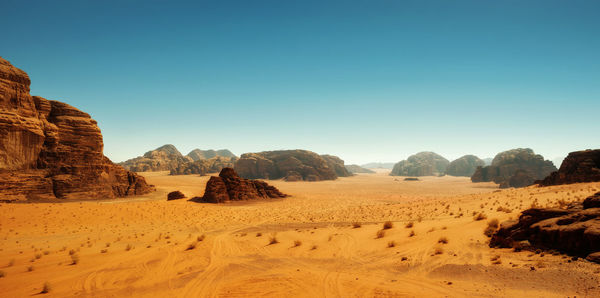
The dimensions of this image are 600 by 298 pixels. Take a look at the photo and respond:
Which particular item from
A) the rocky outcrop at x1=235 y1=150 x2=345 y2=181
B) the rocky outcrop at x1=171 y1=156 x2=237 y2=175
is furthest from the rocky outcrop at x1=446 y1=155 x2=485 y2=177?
the rocky outcrop at x1=171 y1=156 x2=237 y2=175

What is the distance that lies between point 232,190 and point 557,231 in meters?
32.2

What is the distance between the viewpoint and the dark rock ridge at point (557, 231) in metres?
6.44

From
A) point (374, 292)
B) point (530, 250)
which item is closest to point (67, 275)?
point (374, 292)

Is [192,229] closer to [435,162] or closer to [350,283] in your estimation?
[350,283]

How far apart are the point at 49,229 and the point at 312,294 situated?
65.1ft

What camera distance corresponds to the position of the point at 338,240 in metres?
12.1

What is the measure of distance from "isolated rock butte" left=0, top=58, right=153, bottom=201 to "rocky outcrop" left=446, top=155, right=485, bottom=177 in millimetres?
149905

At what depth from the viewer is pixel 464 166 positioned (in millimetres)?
138375

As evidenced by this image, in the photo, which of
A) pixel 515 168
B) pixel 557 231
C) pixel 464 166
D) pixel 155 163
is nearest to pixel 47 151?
pixel 557 231

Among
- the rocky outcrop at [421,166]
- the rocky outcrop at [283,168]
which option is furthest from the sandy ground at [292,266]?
the rocky outcrop at [421,166]

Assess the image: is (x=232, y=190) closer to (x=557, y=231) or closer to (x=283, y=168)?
(x=557, y=231)

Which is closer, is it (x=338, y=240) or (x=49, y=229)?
(x=338, y=240)

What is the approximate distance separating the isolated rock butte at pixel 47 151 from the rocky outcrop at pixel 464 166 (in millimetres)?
149905

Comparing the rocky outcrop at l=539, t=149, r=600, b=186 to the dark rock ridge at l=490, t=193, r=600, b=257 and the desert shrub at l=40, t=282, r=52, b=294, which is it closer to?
the dark rock ridge at l=490, t=193, r=600, b=257
